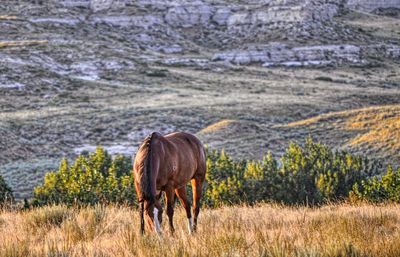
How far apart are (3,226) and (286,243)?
542 centimetres

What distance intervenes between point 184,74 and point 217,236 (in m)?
68.9

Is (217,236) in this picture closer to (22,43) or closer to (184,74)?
(184,74)

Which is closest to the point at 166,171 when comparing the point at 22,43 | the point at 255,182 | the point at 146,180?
the point at 146,180

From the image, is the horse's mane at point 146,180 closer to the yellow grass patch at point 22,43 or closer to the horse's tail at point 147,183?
the horse's tail at point 147,183

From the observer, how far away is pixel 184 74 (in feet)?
247

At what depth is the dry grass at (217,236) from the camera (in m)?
6.21

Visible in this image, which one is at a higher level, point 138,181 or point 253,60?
point 138,181

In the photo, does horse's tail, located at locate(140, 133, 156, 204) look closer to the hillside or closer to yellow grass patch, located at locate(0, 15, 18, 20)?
the hillside

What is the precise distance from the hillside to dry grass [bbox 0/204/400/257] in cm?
1918

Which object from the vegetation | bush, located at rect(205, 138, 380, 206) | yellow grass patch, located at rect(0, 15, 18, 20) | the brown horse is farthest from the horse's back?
yellow grass patch, located at rect(0, 15, 18, 20)

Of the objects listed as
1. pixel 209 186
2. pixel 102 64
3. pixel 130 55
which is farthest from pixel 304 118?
pixel 130 55

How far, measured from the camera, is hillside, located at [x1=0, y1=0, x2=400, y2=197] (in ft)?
137

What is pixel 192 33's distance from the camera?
10550 centimetres

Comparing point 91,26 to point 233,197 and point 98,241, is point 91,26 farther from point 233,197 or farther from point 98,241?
point 98,241
